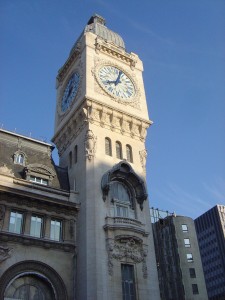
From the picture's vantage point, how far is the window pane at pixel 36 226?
34969mm

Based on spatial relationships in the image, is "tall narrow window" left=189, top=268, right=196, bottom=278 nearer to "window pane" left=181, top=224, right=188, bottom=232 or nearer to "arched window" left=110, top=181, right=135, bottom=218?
"window pane" left=181, top=224, right=188, bottom=232

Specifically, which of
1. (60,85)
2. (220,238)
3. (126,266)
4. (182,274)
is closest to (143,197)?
(126,266)

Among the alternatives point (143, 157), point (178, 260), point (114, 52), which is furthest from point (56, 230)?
point (178, 260)

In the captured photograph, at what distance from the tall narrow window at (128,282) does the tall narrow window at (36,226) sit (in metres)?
8.74

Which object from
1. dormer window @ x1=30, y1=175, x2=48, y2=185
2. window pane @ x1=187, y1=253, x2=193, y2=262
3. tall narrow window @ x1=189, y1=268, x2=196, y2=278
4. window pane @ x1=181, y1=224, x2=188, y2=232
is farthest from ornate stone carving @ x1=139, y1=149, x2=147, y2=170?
window pane @ x1=181, y1=224, x2=188, y2=232

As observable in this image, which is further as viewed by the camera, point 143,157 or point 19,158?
point 143,157

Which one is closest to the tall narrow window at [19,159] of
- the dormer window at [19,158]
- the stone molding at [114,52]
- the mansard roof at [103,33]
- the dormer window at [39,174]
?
the dormer window at [19,158]

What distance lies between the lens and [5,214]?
3403 cm

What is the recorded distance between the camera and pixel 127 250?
119 ft

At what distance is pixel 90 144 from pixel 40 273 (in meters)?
14.7

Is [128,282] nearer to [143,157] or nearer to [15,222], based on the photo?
[15,222]

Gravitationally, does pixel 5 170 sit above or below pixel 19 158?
below

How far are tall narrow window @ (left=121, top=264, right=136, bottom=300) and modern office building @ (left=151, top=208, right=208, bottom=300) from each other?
123ft

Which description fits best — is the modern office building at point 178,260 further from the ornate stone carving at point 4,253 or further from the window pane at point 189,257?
the ornate stone carving at point 4,253
